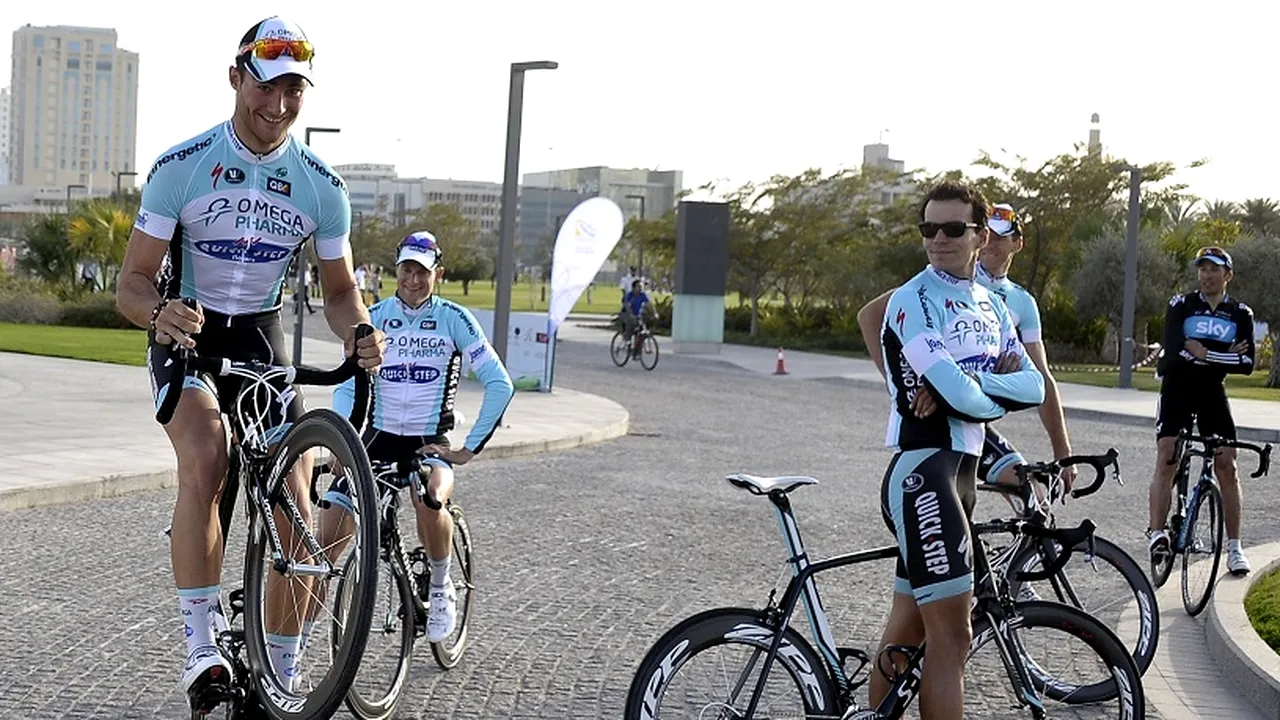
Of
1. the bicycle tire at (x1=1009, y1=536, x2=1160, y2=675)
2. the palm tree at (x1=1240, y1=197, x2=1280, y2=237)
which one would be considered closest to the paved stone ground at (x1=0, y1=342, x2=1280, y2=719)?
the bicycle tire at (x1=1009, y1=536, x2=1160, y2=675)

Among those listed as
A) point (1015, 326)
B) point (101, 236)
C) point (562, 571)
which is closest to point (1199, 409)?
point (562, 571)

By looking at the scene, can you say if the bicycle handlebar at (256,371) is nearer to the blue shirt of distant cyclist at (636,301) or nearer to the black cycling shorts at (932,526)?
the black cycling shorts at (932,526)

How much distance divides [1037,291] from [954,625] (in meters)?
46.5

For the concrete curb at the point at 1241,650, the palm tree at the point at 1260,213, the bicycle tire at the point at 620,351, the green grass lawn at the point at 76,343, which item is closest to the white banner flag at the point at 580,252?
the green grass lawn at the point at 76,343

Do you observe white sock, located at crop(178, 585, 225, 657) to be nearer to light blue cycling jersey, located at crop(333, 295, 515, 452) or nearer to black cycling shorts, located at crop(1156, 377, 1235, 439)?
light blue cycling jersey, located at crop(333, 295, 515, 452)

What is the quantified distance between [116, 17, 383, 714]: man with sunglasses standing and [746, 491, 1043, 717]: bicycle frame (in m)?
1.32

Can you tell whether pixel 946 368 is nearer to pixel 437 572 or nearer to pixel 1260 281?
pixel 437 572

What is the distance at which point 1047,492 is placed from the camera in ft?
21.4

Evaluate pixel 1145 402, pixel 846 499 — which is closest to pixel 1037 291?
pixel 1145 402

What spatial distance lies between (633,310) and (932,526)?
98.4 ft

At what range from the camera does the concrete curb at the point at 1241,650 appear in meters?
7.09

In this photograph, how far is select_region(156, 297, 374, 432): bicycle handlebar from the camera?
16.7 ft

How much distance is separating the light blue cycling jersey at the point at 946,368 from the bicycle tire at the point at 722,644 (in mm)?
685

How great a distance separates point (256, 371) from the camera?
5.19m
